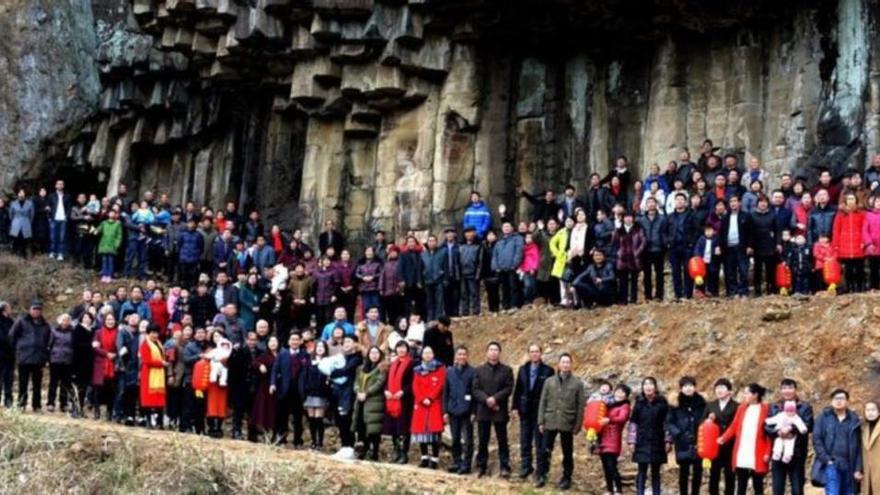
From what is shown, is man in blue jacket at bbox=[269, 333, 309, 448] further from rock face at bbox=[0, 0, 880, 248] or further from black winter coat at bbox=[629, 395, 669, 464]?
rock face at bbox=[0, 0, 880, 248]

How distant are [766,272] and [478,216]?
6.73 meters

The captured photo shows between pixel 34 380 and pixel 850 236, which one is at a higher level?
pixel 850 236

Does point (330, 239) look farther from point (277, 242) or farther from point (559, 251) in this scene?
point (559, 251)

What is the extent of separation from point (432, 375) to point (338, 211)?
14164 millimetres

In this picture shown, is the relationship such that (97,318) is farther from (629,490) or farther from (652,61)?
(652,61)

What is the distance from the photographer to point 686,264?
86.6ft

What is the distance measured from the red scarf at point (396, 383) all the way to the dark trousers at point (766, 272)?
6060 millimetres

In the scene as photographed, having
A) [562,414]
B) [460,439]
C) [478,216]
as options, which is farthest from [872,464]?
[478,216]

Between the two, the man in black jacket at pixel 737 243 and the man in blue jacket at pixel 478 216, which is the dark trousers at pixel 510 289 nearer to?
the man in blue jacket at pixel 478 216

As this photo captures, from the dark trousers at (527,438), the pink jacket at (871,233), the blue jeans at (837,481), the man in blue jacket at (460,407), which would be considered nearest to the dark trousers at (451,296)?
the man in blue jacket at (460,407)

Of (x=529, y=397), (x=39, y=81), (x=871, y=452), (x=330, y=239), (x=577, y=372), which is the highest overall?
(x=39, y=81)

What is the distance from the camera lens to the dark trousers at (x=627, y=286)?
27078mm

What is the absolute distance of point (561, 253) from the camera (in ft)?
91.7

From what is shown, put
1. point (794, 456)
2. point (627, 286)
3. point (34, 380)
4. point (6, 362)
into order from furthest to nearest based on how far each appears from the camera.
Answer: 1. point (627, 286)
2. point (6, 362)
3. point (34, 380)
4. point (794, 456)
